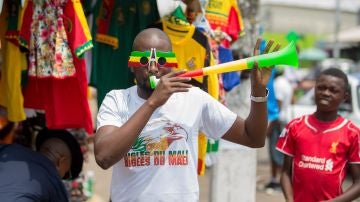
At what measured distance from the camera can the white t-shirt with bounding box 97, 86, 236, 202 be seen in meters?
2.91

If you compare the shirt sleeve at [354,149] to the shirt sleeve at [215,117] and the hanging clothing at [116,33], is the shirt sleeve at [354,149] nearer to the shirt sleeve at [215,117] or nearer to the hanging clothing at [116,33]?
the shirt sleeve at [215,117]

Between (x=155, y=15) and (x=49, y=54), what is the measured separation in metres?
0.91

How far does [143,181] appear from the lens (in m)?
2.91

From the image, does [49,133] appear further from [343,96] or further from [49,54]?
[343,96]

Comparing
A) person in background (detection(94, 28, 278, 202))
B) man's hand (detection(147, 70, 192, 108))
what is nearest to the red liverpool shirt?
person in background (detection(94, 28, 278, 202))

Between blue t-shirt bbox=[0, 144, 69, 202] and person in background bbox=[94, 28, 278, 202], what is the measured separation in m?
0.41

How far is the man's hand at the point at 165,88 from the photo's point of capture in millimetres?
2756

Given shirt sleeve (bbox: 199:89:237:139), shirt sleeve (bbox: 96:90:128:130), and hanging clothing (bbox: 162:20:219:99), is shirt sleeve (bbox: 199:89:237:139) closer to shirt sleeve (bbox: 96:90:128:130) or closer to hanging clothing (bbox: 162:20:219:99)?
shirt sleeve (bbox: 96:90:128:130)

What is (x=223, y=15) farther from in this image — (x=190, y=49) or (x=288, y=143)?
(x=288, y=143)

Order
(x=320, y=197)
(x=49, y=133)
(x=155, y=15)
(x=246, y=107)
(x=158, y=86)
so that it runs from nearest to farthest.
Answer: (x=158, y=86) < (x=320, y=197) < (x=49, y=133) < (x=155, y=15) < (x=246, y=107)

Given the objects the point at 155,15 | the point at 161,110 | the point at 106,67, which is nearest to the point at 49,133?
the point at 106,67

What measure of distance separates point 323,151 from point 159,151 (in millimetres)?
1385

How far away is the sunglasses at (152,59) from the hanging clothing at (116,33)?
5.35 feet

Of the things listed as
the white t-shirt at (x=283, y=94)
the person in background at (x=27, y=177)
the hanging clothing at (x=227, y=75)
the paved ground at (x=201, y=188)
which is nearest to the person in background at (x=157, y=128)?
the person in background at (x=27, y=177)
